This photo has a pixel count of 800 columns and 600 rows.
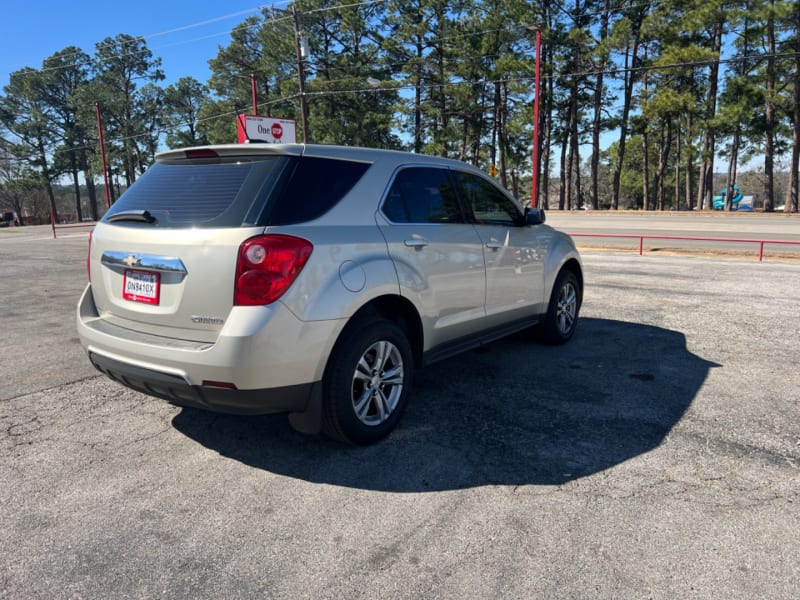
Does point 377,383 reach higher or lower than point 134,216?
lower

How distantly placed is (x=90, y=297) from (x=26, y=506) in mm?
1362

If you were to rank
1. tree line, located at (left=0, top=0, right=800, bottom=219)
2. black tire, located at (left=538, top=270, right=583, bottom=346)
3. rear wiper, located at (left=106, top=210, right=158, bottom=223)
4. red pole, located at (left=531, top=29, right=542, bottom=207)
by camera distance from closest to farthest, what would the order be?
rear wiper, located at (left=106, top=210, right=158, bottom=223) < black tire, located at (left=538, top=270, right=583, bottom=346) < red pole, located at (left=531, top=29, right=542, bottom=207) < tree line, located at (left=0, top=0, right=800, bottom=219)

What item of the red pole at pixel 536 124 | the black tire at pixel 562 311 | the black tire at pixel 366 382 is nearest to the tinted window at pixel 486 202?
the black tire at pixel 562 311

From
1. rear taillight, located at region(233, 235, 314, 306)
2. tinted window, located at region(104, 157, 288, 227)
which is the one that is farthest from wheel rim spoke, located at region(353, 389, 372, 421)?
tinted window, located at region(104, 157, 288, 227)

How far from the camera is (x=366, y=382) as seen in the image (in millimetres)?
3426

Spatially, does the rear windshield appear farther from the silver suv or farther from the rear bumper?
the rear bumper

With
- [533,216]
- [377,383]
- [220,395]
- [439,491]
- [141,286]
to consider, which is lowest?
[439,491]

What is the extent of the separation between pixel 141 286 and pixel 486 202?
9.08ft

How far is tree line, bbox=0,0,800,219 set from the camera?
35.7 m

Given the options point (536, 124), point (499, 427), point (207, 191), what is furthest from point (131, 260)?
point (536, 124)

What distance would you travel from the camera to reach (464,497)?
9.55 ft

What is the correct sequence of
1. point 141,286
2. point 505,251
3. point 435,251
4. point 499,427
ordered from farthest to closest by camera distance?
point 505,251
point 435,251
point 499,427
point 141,286

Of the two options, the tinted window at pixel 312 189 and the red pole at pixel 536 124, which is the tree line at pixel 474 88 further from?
the tinted window at pixel 312 189

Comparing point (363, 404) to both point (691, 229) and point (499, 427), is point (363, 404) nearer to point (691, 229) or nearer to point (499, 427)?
point (499, 427)
